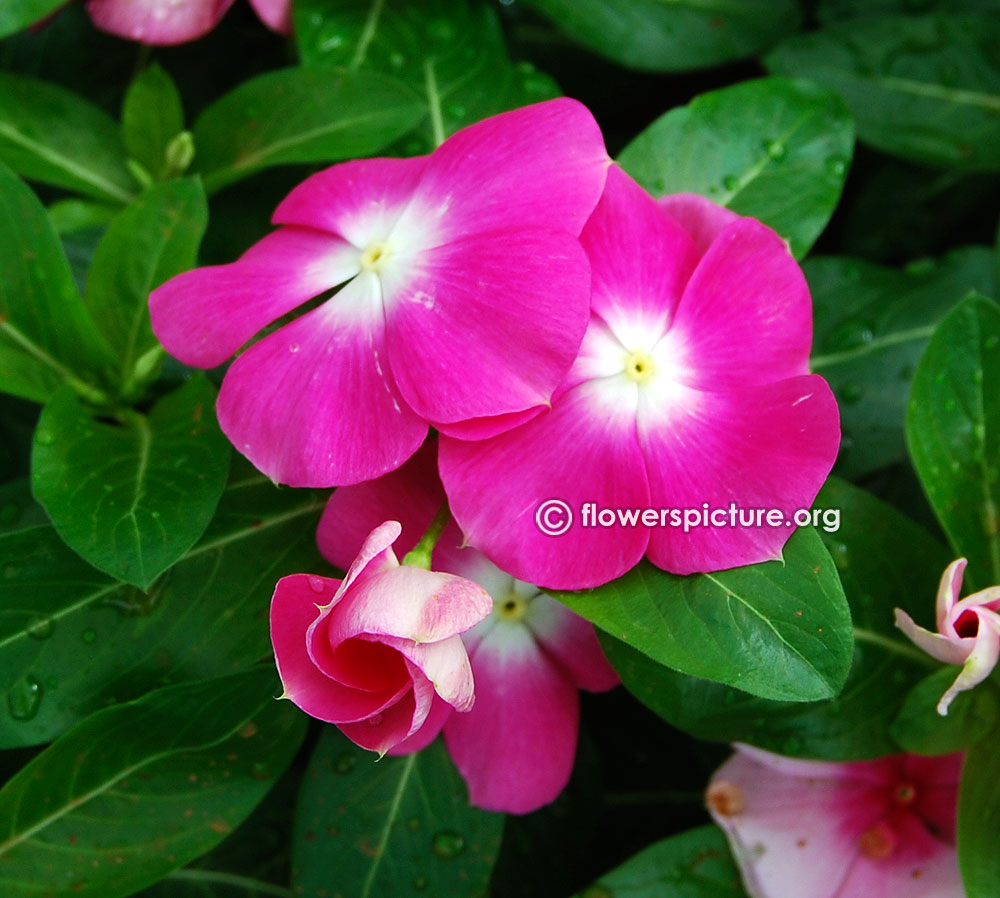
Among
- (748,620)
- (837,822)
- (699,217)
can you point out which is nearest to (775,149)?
(699,217)

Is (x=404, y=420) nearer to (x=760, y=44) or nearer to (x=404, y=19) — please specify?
(x=404, y=19)

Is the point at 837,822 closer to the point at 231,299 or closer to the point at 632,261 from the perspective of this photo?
the point at 632,261

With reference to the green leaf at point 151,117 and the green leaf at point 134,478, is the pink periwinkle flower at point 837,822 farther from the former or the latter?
the green leaf at point 151,117

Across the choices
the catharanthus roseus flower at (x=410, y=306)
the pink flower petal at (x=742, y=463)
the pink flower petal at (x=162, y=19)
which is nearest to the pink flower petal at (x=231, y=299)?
the catharanthus roseus flower at (x=410, y=306)

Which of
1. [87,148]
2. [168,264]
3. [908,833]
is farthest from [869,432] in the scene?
[87,148]

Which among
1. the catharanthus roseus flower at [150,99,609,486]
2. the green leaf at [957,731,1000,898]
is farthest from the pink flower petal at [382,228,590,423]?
the green leaf at [957,731,1000,898]

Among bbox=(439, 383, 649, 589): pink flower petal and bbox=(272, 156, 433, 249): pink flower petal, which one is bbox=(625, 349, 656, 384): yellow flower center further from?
bbox=(272, 156, 433, 249): pink flower petal
